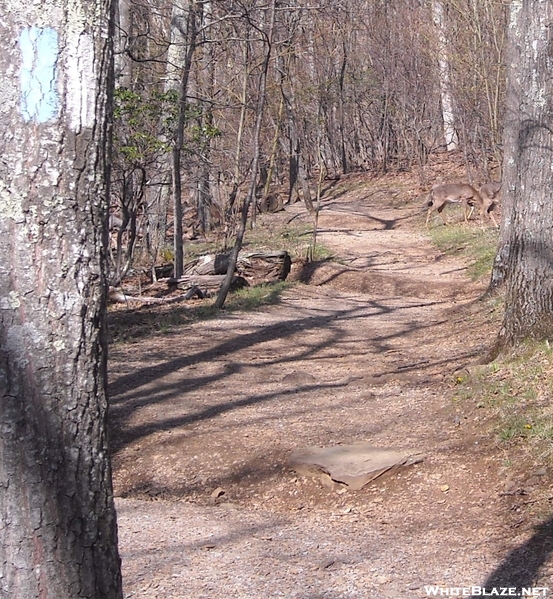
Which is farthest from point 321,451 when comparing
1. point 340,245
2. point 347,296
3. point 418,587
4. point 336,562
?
point 340,245

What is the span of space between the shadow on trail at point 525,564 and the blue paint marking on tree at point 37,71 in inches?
121

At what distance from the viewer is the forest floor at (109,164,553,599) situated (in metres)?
4.42

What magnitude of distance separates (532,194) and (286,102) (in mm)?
14510

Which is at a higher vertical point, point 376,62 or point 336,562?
point 376,62

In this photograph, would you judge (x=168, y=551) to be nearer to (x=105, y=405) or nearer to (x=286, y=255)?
(x=105, y=405)

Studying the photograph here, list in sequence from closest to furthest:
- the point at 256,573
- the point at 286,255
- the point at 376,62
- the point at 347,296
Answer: the point at 256,573
the point at 347,296
the point at 286,255
the point at 376,62

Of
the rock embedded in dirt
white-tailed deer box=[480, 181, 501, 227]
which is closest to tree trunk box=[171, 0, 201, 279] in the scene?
the rock embedded in dirt

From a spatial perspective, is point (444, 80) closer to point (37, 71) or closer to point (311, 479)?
point (311, 479)

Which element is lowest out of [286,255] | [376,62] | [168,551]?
[168,551]

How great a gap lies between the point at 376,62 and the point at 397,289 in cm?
1762

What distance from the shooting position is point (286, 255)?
1444cm

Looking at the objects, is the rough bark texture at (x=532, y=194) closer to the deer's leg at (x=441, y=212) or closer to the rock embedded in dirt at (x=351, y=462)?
the rock embedded in dirt at (x=351, y=462)

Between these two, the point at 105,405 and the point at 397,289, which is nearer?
the point at 105,405

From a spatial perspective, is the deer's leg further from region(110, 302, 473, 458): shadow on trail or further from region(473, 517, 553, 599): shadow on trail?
region(473, 517, 553, 599): shadow on trail
